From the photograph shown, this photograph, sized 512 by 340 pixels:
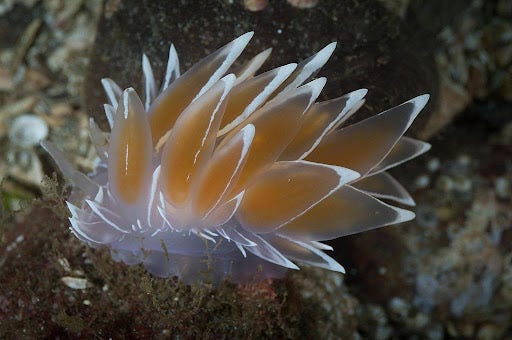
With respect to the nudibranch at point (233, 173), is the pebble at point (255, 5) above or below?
above

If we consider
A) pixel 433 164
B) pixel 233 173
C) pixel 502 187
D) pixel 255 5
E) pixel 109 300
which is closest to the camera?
pixel 233 173

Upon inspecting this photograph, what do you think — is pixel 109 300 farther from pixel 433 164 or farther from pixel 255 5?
pixel 433 164

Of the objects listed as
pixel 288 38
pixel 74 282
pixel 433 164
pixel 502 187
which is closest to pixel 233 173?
pixel 288 38

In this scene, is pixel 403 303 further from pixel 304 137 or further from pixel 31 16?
pixel 31 16

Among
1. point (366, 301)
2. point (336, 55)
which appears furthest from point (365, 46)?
point (366, 301)

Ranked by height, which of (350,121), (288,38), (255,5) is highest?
(255,5)

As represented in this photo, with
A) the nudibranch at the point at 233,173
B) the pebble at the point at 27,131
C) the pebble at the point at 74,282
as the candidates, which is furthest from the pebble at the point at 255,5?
the pebble at the point at 27,131

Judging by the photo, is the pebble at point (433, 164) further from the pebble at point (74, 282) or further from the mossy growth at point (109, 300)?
the pebble at point (74, 282)
